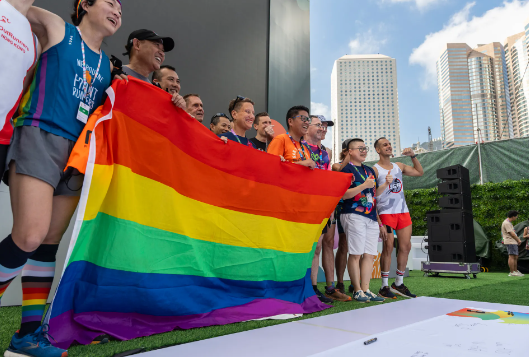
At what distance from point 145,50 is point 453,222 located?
613cm

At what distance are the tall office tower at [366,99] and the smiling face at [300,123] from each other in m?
75.0

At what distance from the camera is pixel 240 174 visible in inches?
99.1

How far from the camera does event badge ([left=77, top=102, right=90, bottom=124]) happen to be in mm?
1578

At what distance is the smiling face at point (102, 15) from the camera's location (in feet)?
5.44

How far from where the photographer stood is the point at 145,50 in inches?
87.7

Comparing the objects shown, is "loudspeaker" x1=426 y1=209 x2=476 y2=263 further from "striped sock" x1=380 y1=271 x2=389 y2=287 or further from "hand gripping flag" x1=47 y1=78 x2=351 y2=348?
"hand gripping flag" x1=47 y1=78 x2=351 y2=348

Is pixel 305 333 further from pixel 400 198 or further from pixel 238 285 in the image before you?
pixel 400 198

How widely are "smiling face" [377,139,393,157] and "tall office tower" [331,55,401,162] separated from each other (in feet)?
243

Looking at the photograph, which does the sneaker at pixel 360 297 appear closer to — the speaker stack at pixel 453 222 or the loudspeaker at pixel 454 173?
the speaker stack at pixel 453 222

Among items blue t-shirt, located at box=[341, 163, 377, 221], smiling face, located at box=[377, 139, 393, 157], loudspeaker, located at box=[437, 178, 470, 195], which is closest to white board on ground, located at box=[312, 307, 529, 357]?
blue t-shirt, located at box=[341, 163, 377, 221]

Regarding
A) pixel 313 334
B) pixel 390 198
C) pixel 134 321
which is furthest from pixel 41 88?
pixel 390 198

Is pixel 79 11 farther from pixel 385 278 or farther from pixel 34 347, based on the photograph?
pixel 385 278

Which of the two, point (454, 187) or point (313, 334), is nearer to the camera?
point (313, 334)

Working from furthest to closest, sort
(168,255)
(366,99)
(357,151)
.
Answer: (366,99)
(357,151)
(168,255)
